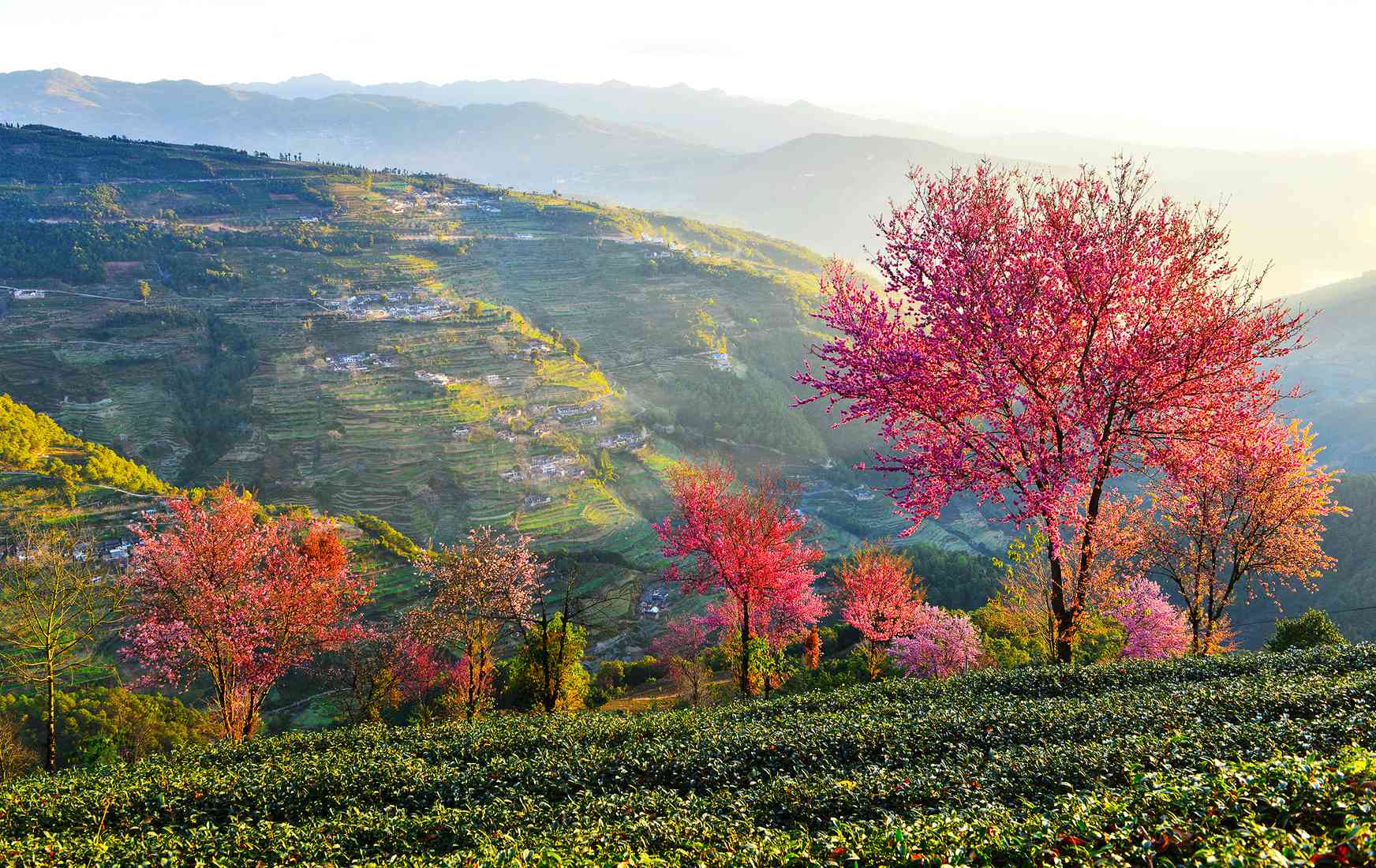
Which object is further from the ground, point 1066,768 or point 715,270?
point 715,270

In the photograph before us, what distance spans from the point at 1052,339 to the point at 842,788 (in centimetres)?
794

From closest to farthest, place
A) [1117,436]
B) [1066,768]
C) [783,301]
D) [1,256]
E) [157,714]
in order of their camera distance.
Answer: [1066,768], [1117,436], [157,714], [1,256], [783,301]

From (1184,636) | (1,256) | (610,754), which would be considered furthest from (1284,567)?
(1,256)

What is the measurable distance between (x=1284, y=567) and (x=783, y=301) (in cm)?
17277

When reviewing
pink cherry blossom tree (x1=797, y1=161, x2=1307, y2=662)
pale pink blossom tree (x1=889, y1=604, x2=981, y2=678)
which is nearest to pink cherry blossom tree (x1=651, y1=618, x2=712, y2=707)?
pale pink blossom tree (x1=889, y1=604, x2=981, y2=678)

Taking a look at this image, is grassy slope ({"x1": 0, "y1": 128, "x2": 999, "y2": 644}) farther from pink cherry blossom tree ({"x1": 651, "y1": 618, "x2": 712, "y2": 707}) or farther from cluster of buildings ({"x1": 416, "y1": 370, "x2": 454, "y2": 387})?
pink cherry blossom tree ({"x1": 651, "y1": 618, "x2": 712, "y2": 707})

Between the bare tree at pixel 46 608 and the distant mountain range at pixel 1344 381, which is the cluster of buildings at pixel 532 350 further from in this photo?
the distant mountain range at pixel 1344 381

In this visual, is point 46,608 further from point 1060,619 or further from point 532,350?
point 532,350

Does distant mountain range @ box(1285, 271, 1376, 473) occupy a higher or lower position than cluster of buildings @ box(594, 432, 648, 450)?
higher

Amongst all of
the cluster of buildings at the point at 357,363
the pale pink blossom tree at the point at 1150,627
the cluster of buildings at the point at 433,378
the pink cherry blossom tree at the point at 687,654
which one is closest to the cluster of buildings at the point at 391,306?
the cluster of buildings at the point at 357,363

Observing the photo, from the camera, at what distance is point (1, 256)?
118 meters

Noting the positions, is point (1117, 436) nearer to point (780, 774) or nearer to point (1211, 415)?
point (1211, 415)

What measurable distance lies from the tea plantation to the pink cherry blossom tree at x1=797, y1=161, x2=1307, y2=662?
367cm

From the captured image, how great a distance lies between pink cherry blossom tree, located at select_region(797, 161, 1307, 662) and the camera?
32.9ft
